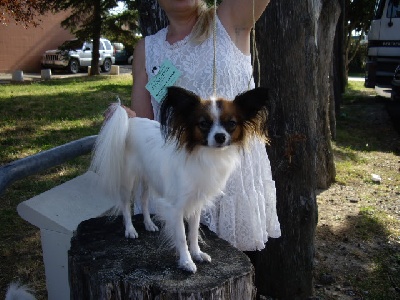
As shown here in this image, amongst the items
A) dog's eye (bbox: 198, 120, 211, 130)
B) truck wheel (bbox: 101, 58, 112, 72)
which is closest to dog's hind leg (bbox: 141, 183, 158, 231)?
dog's eye (bbox: 198, 120, 211, 130)

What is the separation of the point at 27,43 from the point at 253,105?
24.5m

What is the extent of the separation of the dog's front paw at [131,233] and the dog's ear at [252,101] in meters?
0.94

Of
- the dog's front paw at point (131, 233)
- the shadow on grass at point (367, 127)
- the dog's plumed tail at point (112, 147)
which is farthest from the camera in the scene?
the shadow on grass at point (367, 127)

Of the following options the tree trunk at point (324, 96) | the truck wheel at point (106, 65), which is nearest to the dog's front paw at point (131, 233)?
the tree trunk at point (324, 96)

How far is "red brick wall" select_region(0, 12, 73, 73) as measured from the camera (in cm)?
2302

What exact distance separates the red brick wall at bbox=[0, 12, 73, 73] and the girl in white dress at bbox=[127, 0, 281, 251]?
73.9ft

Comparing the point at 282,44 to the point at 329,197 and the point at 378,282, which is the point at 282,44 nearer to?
the point at 378,282

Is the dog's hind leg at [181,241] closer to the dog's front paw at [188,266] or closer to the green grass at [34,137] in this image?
the dog's front paw at [188,266]

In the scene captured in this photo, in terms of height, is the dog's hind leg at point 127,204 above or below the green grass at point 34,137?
above

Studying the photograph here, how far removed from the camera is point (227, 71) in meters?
2.52

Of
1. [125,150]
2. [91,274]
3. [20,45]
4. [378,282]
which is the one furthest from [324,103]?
[20,45]

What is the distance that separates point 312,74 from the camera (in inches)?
136

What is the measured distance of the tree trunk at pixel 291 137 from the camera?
336cm

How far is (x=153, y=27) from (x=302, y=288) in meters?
2.40
